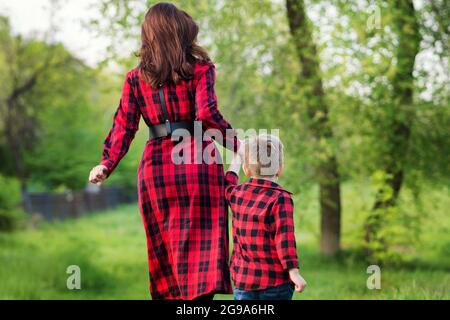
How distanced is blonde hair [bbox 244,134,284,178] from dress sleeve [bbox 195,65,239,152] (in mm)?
179

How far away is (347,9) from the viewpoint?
25.5ft

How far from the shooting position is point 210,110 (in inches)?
133

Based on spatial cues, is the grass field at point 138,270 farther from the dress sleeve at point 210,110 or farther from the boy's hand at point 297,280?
the dress sleeve at point 210,110

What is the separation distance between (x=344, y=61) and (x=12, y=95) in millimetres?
14116

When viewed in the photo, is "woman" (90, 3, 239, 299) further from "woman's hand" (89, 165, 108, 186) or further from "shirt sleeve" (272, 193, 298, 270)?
"shirt sleeve" (272, 193, 298, 270)

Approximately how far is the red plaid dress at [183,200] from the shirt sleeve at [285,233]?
0.39 metres

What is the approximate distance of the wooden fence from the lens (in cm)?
2165

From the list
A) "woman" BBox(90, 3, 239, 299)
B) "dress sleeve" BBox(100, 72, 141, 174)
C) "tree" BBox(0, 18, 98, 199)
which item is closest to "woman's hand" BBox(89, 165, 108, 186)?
"woman" BBox(90, 3, 239, 299)

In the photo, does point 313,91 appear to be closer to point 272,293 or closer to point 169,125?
point 169,125

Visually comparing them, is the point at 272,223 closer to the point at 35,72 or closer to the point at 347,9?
the point at 347,9

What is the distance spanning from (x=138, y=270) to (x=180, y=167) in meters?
7.43
